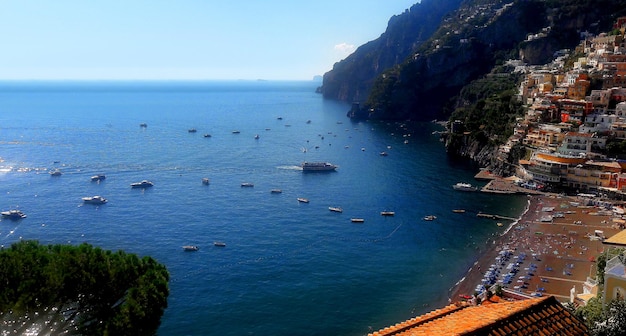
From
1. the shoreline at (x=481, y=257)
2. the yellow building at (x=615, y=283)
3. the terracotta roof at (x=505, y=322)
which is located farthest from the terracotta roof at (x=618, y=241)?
the shoreline at (x=481, y=257)

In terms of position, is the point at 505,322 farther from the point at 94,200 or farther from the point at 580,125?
the point at 580,125

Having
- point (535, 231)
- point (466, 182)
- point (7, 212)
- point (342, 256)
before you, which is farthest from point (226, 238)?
point (466, 182)

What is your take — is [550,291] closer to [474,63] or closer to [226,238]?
[226,238]

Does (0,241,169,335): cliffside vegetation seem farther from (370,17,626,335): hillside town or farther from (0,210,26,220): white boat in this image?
(0,210,26,220): white boat

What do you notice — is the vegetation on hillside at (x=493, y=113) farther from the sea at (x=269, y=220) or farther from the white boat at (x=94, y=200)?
the white boat at (x=94, y=200)

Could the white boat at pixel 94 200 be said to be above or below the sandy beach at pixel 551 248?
below

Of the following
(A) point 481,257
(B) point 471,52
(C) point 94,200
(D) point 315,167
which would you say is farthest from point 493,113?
(C) point 94,200
